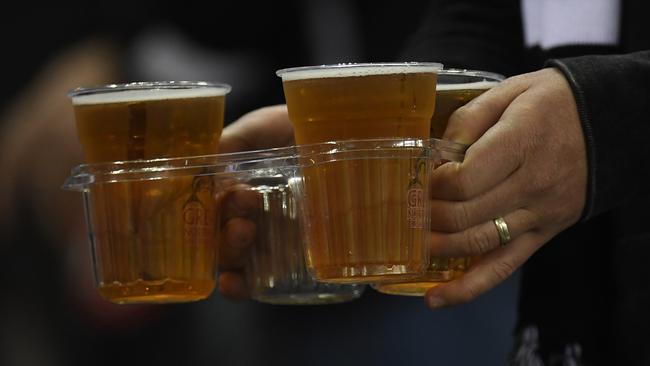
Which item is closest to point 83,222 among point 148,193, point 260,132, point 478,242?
point 260,132

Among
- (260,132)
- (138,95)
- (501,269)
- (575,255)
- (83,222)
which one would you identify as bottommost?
(83,222)

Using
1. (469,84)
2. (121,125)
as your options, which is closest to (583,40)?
(469,84)

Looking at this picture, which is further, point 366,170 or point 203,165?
point 203,165

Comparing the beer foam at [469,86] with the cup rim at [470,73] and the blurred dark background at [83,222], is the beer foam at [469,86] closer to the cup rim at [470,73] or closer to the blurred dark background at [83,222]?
the cup rim at [470,73]

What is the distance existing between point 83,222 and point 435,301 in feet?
5.10

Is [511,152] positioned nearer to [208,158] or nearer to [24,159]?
[208,158]

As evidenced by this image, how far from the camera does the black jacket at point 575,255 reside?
5.10 feet

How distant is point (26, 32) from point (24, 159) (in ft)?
1.40

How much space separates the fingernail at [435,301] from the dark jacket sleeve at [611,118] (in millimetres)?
190

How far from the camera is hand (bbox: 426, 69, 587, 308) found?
125cm

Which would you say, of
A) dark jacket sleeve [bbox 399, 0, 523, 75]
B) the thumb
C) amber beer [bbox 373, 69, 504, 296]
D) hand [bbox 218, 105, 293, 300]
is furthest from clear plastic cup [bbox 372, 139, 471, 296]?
dark jacket sleeve [bbox 399, 0, 523, 75]

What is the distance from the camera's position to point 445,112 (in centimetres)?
130

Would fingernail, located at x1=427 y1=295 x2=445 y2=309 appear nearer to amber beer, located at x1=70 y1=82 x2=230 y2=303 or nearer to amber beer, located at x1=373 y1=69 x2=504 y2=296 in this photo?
amber beer, located at x1=373 y1=69 x2=504 y2=296

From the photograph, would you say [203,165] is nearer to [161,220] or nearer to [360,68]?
[161,220]
